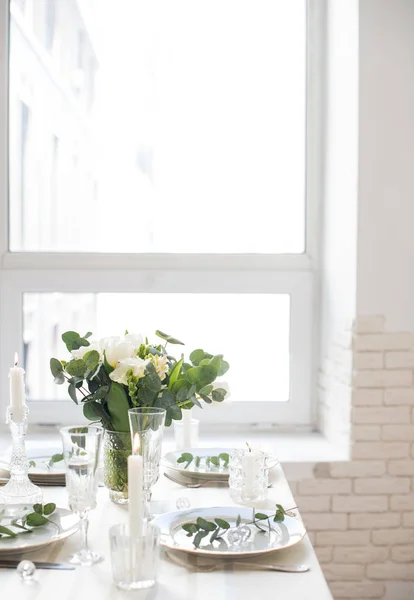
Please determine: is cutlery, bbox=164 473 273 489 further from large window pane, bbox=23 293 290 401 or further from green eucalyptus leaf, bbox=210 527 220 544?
large window pane, bbox=23 293 290 401

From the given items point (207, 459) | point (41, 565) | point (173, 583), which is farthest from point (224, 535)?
point (207, 459)

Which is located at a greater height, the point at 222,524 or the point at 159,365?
the point at 159,365

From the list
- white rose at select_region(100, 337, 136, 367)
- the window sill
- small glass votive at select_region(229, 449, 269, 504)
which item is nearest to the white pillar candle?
small glass votive at select_region(229, 449, 269, 504)

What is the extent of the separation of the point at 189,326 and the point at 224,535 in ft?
5.50

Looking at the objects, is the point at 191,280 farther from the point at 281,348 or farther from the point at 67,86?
the point at 67,86

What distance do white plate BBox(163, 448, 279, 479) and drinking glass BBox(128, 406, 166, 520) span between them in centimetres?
30

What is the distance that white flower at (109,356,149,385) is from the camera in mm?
1667

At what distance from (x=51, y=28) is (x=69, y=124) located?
368 millimetres

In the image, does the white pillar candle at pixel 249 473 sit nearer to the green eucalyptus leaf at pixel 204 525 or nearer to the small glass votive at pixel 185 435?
the green eucalyptus leaf at pixel 204 525

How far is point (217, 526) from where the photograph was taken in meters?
1.52

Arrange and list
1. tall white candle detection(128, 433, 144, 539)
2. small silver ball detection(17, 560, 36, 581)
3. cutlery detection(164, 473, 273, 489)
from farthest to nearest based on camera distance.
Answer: cutlery detection(164, 473, 273, 489)
small silver ball detection(17, 560, 36, 581)
tall white candle detection(128, 433, 144, 539)

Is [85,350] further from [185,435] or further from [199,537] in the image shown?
[185,435]

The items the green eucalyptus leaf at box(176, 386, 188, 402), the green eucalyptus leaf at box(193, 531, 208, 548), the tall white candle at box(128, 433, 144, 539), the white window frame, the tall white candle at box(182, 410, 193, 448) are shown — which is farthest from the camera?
the white window frame

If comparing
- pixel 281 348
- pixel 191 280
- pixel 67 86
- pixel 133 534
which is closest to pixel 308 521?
pixel 281 348
